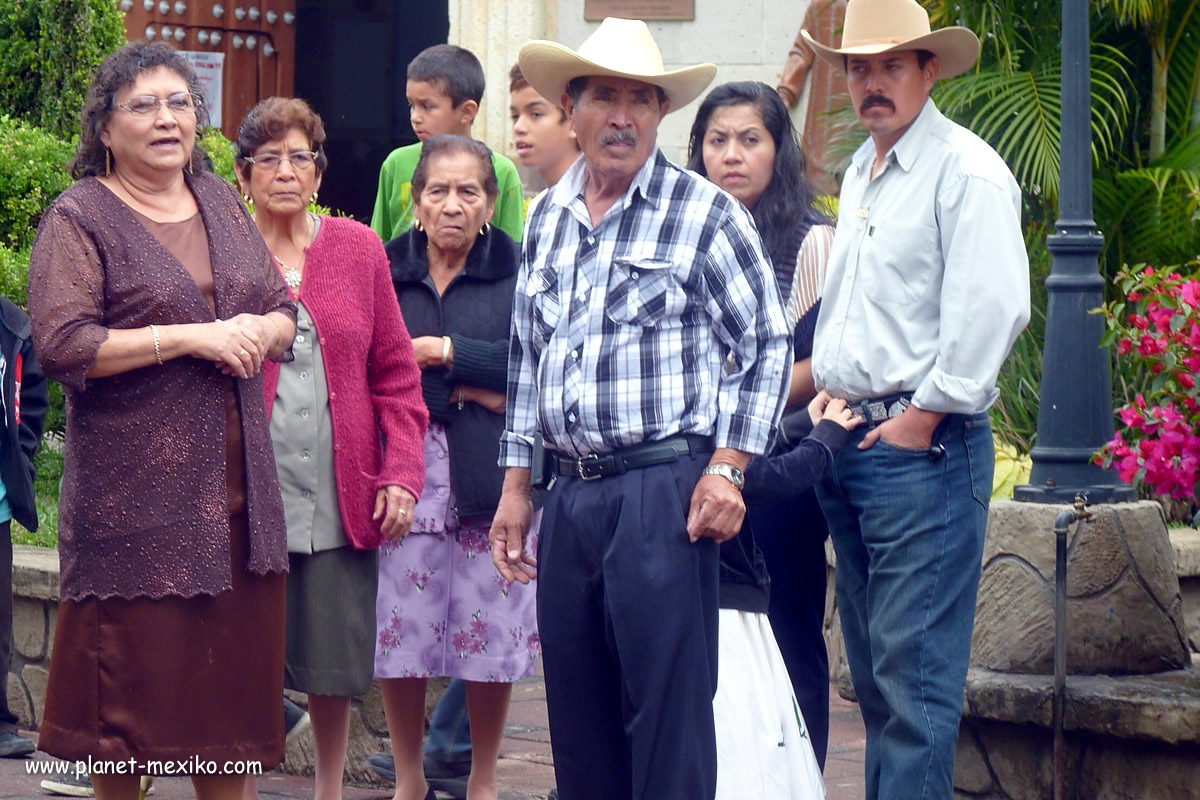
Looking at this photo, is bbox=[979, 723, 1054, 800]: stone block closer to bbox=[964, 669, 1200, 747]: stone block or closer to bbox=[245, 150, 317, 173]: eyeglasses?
bbox=[964, 669, 1200, 747]: stone block

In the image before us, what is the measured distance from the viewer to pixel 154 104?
4203 millimetres

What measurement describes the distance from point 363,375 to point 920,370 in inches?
60.6

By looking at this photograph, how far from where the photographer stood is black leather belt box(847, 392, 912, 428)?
4.27 metres

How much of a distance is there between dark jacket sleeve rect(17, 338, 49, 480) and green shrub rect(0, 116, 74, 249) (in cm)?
146

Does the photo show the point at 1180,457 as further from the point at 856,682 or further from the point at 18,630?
the point at 18,630

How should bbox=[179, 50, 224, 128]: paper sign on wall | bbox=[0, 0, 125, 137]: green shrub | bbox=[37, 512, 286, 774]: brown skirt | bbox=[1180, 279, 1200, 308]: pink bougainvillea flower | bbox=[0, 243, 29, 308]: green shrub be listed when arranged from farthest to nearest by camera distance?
bbox=[179, 50, 224, 128]: paper sign on wall < bbox=[0, 0, 125, 137]: green shrub < bbox=[0, 243, 29, 308]: green shrub < bbox=[1180, 279, 1200, 308]: pink bougainvillea flower < bbox=[37, 512, 286, 774]: brown skirt

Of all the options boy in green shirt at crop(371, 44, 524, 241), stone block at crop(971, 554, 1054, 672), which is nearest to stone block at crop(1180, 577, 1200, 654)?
stone block at crop(971, 554, 1054, 672)

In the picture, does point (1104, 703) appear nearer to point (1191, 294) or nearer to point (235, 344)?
point (1191, 294)

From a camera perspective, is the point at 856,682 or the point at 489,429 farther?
the point at 489,429

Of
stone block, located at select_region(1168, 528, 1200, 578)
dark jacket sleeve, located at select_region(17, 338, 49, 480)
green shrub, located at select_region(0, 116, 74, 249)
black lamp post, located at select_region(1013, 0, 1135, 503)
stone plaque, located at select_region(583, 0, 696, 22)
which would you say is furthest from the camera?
stone plaque, located at select_region(583, 0, 696, 22)

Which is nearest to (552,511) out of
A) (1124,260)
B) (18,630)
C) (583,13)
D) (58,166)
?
(18,630)

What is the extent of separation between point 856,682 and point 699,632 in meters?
0.82

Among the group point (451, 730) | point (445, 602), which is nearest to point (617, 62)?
point (445, 602)

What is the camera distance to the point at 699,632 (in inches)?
→ 152
